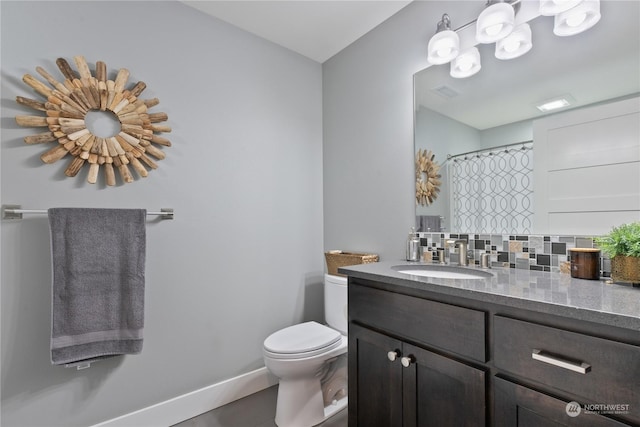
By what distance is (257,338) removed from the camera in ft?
6.89

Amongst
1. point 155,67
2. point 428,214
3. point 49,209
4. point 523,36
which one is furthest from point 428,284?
point 155,67

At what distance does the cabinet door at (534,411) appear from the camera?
28.7 inches

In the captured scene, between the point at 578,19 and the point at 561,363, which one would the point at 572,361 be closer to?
the point at 561,363

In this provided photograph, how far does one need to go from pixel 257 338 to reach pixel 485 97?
6.64ft

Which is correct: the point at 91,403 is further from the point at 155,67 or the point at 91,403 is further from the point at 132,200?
the point at 155,67

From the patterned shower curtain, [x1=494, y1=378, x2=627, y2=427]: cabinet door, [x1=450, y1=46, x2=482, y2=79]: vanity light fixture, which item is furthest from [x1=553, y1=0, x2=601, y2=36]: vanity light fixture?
[x1=494, y1=378, x2=627, y2=427]: cabinet door

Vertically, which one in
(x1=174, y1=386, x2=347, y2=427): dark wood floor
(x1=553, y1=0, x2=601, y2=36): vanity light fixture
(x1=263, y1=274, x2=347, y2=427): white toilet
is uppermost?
(x1=553, y1=0, x2=601, y2=36): vanity light fixture

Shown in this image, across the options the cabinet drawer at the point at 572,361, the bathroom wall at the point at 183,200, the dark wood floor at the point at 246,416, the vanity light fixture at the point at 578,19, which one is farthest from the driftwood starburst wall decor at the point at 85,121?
the vanity light fixture at the point at 578,19

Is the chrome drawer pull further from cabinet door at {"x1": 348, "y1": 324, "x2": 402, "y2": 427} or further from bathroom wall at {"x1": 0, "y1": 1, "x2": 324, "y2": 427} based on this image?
bathroom wall at {"x1": 0, "y1": 1, "x2": 324, "y2": 427}

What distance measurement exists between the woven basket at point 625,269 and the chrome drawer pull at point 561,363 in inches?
18.7

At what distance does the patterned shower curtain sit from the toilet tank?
31.2 inches

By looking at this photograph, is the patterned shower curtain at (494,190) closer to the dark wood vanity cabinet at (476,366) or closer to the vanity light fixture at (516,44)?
the vanity light fixture at (516,44)

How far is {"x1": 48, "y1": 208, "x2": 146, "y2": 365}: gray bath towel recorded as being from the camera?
4.56ft

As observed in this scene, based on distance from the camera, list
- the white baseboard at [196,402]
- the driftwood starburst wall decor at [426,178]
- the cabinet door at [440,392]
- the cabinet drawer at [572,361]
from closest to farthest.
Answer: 1. the cabinet drawer at [572,361]
2. the cabinet door at [440,392]
3. the white baseboard at [196,402]
4. the driftwood starburst wall decor at [426,178]
